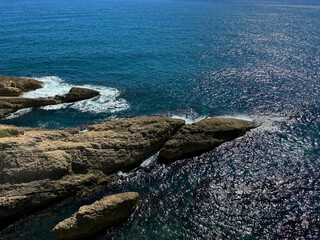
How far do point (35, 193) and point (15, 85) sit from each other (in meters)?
28.2

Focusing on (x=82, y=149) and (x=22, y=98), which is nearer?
(x=82, y=149)

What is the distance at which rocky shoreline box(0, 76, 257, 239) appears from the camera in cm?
2173

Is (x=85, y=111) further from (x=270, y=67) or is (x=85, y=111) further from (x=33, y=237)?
(x=270, y=67)

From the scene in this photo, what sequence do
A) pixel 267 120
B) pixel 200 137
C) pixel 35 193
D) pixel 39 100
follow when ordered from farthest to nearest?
1. pixel 39 100
2. pixel 267 120
3. pixel 200 137
4. pixel 35 193

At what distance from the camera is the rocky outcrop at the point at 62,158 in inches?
907

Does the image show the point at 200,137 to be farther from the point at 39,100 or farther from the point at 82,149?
the point at 39,100

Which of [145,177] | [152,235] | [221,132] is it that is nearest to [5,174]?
[145,177]

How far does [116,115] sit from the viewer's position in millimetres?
38062

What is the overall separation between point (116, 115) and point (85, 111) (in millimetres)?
5316

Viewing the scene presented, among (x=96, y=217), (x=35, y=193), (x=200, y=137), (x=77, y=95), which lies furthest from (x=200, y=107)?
(x=35, y=193)

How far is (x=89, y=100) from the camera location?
42438 mm

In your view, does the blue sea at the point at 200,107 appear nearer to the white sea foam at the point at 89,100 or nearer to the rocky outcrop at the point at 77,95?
the white sea foam at the point at 89,100

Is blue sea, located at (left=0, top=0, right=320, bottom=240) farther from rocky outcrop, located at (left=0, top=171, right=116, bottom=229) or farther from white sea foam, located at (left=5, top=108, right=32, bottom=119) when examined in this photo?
rocky outcrop, located at (left=0, top=171, right=116, bottom=229)

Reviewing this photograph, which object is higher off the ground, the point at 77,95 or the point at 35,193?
the point at 77,95
